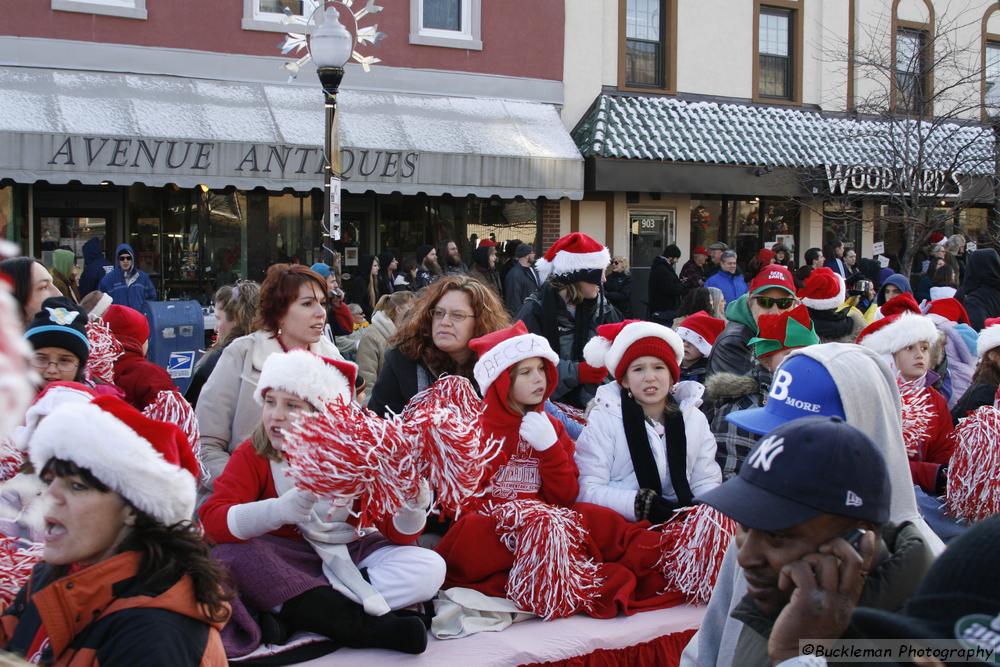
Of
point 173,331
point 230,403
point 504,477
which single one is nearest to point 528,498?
point 504,477

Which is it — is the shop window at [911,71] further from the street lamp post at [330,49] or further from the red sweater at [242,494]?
the red sweater at [242,494]

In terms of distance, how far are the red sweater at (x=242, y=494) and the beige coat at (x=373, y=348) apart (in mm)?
3308

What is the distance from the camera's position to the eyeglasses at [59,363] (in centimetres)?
412

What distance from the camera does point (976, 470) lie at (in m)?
4.14

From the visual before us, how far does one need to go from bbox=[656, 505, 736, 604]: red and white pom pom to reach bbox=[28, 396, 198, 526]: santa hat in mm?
2159

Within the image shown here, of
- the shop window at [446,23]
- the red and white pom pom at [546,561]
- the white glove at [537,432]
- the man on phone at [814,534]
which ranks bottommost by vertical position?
the red and white pom pom at [546,561]

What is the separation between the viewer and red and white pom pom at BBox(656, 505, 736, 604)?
153 inches

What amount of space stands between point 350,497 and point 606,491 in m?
1.47

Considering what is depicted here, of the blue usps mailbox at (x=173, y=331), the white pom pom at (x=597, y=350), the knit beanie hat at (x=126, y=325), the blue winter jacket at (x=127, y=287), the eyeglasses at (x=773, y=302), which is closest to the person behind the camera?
the white pom pom at (x=597, y=350)

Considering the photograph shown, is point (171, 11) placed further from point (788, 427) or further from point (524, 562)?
point (788, 427)

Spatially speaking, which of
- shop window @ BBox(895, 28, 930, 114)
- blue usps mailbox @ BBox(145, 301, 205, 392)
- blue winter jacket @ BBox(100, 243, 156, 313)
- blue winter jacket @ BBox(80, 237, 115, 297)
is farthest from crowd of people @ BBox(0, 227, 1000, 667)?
shop window @ BBox(895, 28, 930, 114)

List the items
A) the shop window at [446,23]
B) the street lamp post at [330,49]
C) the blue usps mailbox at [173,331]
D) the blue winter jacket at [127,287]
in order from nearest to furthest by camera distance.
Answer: the street lamp post at [330,49] → the blue usps mailbox at [173,331] → the blue winter jacket at [127,287] → the shop window at [446,23]

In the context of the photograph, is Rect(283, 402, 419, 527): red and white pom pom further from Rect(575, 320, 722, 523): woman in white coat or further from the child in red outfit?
Rect(575, 320, 722, 523): woman in white coat

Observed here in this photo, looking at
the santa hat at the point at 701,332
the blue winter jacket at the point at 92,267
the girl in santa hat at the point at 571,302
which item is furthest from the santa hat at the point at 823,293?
the blue winter jacket at the point at 92,267
